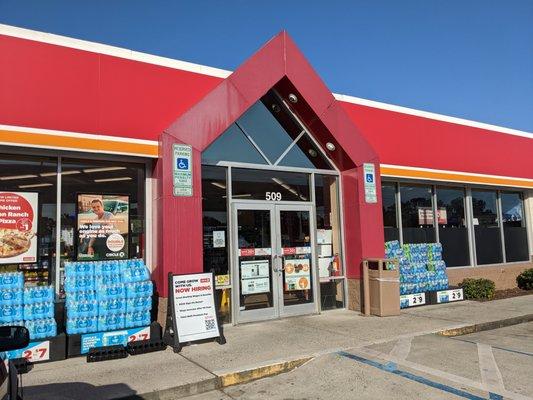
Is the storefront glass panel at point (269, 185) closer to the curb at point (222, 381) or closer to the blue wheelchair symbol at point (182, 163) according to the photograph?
the blue wheelchair symbol at point (182, 163)

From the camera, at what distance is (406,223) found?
13.4 m

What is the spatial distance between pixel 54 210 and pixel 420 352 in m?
6.58

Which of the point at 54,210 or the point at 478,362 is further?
the point at 54,210

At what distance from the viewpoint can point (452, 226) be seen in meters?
14.4

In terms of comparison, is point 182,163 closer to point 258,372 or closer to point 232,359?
point 232,359

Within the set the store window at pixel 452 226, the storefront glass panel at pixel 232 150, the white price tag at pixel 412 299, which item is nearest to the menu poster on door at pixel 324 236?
the storefront glass panel at pixel 232 150

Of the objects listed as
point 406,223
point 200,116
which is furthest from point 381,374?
point 406,223

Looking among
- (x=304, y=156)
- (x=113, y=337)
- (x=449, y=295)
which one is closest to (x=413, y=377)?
(x=113, y=337)

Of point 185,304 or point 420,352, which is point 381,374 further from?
point 185,304

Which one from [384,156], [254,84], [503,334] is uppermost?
[254,84]

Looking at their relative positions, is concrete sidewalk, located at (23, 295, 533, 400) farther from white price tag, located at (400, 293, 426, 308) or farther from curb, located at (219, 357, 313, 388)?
white price tag, located at (400, 293, 426, 308)

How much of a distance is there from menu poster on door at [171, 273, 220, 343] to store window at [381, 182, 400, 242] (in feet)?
20.8

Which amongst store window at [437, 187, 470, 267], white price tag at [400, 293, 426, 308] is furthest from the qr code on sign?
store window at [437, 187, 470, 267]

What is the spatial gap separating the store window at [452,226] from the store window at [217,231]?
7488mm
